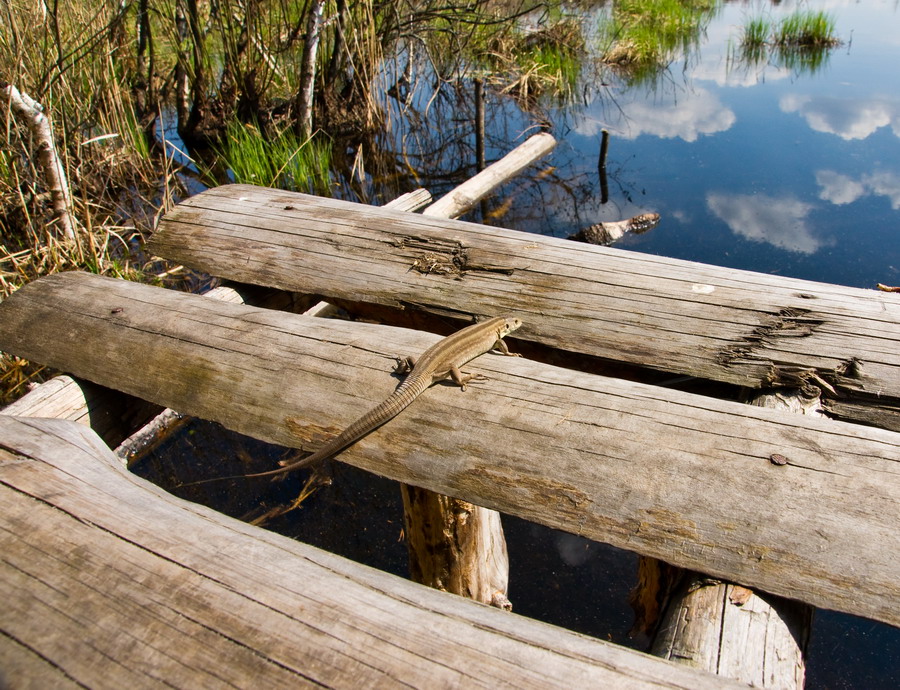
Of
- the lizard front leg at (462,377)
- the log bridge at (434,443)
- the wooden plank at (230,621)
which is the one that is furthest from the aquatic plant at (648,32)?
the wooden plank at (230,621)

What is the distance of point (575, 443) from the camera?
2.20 m

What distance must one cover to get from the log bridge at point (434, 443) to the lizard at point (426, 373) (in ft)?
0.16

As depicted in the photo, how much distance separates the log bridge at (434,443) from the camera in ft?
4.93

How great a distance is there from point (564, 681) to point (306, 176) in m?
6.88

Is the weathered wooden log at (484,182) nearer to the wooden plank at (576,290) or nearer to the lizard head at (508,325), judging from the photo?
the wooden plank at (576,290)

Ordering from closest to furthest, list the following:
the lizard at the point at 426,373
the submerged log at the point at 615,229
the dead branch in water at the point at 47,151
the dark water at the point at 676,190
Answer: the lizard at the point at 426,373
the dark water at the point at 676,190
the dead branch in water at the point at 47,151
the submerged log at the point at 615,229

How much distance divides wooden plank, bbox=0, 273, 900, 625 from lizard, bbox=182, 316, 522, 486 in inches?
1.7

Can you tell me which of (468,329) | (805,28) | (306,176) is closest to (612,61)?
(805,28)

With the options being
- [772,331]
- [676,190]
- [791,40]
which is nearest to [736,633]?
[772,331]

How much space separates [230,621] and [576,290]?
83.4 inches

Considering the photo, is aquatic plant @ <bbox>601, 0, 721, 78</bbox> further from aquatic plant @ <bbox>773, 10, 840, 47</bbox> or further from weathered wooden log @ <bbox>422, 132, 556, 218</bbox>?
weathered wooden log @ <bbox>422, 132, 556, 218</bbox>

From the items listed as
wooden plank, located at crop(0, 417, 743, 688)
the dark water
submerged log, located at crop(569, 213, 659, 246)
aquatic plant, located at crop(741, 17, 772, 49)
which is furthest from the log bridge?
aquatic plant, located at crop(741, 17, 772, 49)

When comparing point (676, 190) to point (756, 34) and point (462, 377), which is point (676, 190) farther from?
point (756, 34)

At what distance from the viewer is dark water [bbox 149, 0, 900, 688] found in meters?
3.80
